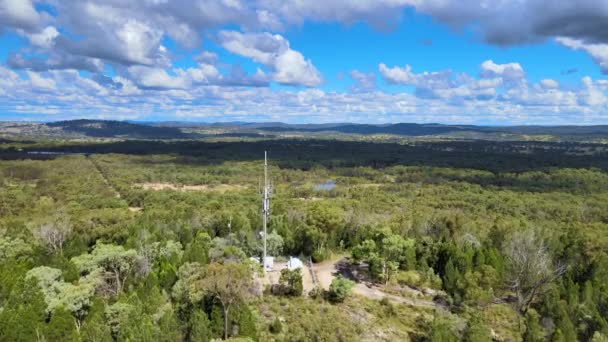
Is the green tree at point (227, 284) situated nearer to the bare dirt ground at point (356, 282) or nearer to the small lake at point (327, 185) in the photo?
the bare dirt ground at point (356, 282)

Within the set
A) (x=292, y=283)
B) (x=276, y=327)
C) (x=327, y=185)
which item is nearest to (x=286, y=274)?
(x=292, y=283)

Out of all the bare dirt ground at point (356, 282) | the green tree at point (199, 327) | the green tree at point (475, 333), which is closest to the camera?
the green tree at point (199, 327)

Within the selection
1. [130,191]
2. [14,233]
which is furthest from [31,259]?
[130,191]

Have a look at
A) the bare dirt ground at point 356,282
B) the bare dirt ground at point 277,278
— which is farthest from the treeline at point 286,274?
the bare dirt ground at point 277,278

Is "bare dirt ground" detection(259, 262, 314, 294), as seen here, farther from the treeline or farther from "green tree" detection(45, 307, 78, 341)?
"green tree" detection(45, 307, 78, 341)

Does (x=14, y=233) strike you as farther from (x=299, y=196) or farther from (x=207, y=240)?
(x=299, y=196)

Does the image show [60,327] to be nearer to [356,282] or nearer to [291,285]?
[291,285]
